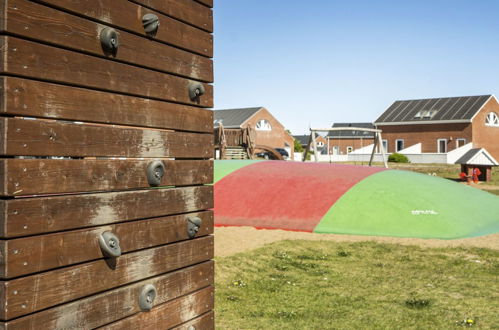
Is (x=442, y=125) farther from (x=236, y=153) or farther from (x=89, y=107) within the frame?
(x=89, y=107)

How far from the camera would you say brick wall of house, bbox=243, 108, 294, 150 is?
227 feet

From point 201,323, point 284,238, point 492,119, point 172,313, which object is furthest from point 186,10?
point 492,119

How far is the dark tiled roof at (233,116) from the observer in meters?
67.9

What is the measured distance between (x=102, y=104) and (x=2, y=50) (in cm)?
77

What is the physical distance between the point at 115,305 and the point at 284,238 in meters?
8.85

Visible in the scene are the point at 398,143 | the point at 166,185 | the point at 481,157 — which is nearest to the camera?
the point at 166,185

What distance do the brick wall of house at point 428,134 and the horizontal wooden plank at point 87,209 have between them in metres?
53.2

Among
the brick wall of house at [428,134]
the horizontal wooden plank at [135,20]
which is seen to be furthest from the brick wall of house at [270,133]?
the horizontal wooden plank at [135,20]

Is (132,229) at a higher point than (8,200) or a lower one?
lower

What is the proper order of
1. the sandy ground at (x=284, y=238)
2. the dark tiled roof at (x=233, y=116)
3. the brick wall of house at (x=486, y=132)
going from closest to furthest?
the sandy ground at (x=284, y=238), the brick wall of house at (x=486, y=132), the dark tiled roof at (x=233, y=116)

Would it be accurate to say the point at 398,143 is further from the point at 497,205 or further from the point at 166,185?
the point at 166,185

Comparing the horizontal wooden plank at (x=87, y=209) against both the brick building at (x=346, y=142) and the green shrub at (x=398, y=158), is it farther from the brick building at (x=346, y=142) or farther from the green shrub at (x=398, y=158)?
the brick building at (x=346, y=142)

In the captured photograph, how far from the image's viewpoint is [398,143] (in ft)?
190

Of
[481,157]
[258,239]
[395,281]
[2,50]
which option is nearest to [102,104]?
[2,50]
